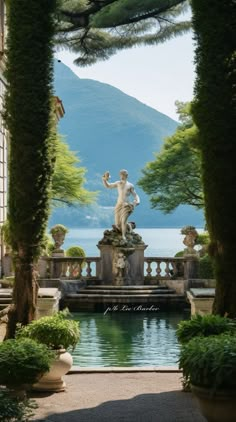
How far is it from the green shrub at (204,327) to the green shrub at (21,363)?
2.06 m

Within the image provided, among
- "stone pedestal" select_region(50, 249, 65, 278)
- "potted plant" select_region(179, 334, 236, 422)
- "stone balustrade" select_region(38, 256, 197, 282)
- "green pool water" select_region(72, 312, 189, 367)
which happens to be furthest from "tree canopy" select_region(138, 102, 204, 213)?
"potted plant" select_region(179, 334, 236, 422)

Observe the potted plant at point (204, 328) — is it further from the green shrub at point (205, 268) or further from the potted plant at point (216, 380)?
the green shrub at point (205, 268)

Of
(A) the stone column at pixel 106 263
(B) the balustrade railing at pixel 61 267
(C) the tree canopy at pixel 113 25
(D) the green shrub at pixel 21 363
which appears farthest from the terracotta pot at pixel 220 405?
(A) the stone column at pixel 106 263

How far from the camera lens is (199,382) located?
899 cm

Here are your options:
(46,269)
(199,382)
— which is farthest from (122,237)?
(199,382)

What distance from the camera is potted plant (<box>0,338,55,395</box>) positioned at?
9961mm

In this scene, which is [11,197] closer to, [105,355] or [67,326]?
[67,326]

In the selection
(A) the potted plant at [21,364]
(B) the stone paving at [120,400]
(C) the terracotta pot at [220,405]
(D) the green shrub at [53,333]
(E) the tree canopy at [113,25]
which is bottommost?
(B) the stone paving at [120,400]

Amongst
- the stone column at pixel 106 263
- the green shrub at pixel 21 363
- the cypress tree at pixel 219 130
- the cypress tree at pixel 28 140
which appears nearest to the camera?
the green shrub at pixel 21 363

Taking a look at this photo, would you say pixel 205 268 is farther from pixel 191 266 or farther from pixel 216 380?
pixel 216 380

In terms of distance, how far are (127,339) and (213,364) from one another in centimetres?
1180

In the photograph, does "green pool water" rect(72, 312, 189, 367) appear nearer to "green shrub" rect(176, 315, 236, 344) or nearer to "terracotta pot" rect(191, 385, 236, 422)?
"green shrub" rect(176, 315, 236, 344)

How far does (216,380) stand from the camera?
874 centimetres

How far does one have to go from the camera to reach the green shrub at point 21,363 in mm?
9961
